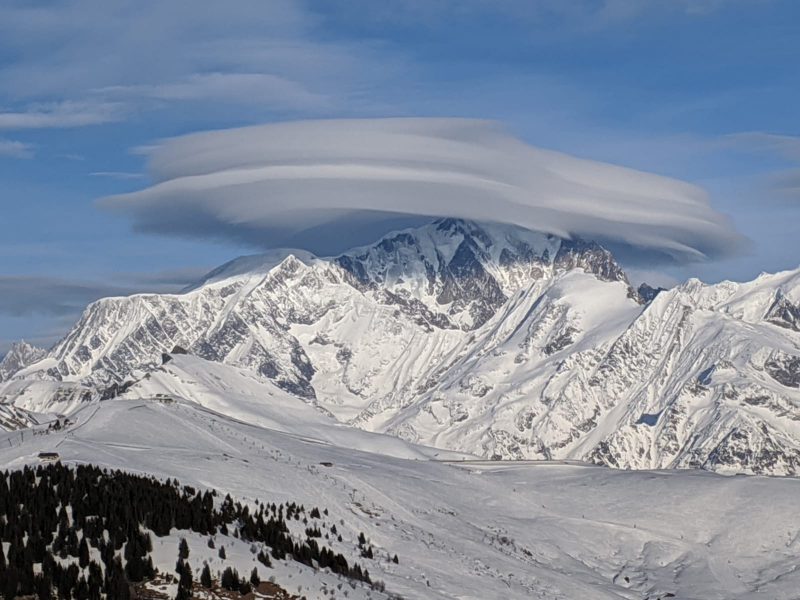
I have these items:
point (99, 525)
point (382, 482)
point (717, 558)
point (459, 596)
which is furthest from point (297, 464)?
point (99, 525)

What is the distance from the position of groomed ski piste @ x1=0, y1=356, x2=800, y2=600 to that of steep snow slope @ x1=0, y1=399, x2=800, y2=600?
5.9 inches

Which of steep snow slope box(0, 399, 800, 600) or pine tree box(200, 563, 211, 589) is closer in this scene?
pine tree box(200, 563, 211, 589)

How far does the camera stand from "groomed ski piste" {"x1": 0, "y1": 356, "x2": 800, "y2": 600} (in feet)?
204

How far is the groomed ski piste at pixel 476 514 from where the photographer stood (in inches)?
2443

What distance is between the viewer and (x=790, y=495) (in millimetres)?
99625

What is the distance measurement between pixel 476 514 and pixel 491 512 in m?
3.78

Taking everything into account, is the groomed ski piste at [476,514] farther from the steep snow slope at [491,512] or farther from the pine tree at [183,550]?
the pine tree at [183,550]

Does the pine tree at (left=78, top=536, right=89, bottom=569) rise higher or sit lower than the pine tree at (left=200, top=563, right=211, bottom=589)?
higher

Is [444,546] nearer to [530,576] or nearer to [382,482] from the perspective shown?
[530,576]

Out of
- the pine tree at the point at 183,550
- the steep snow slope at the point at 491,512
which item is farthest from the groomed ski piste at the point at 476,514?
the pine tree at the point at 183,550

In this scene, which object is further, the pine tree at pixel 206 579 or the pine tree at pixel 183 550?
the pine tree at pixel 183 550

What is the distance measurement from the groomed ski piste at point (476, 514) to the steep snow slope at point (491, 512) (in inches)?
5.9

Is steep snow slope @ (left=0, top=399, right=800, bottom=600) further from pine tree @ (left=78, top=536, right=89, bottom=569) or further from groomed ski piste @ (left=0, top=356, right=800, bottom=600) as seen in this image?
pine tree @ (left=78, top=536, right=89, bottom=569)

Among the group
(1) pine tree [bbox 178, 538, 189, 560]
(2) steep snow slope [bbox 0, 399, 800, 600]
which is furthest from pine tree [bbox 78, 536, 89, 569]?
(2) steep snow slope [bbox 0, 399, 800, 600]
